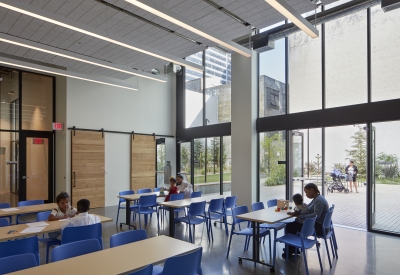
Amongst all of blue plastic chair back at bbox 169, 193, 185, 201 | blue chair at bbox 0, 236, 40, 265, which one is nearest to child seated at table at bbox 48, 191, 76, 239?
blue chair at bbox 0, 236, 40, 265

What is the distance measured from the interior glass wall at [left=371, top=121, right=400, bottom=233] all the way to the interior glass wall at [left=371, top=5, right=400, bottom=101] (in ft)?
2.30

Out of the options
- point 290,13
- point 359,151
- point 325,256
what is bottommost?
point 325,256

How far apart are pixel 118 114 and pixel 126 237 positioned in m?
6.96

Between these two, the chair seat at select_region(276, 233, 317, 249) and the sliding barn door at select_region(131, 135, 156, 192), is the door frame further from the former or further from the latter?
the chair seat at select_region(276, 233, 317, 249)

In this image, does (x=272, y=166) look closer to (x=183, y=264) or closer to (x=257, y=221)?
(x=257, y=221)

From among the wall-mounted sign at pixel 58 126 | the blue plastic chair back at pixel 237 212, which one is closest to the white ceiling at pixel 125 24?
the wall-mounted sign at pixel 58 126

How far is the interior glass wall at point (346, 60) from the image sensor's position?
6.34 m

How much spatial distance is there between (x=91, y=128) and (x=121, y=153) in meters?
1.32

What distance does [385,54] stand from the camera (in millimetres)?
6023

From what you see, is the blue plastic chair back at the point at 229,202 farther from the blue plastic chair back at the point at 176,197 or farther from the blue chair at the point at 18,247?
the blue chair at the point at 18,247

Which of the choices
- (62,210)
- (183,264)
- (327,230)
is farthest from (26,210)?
(327,230)

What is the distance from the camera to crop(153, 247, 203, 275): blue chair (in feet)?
7.72

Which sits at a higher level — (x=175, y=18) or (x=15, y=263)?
(x=175, y=18)

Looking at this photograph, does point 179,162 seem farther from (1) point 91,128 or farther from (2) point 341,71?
(2) point 341,71
